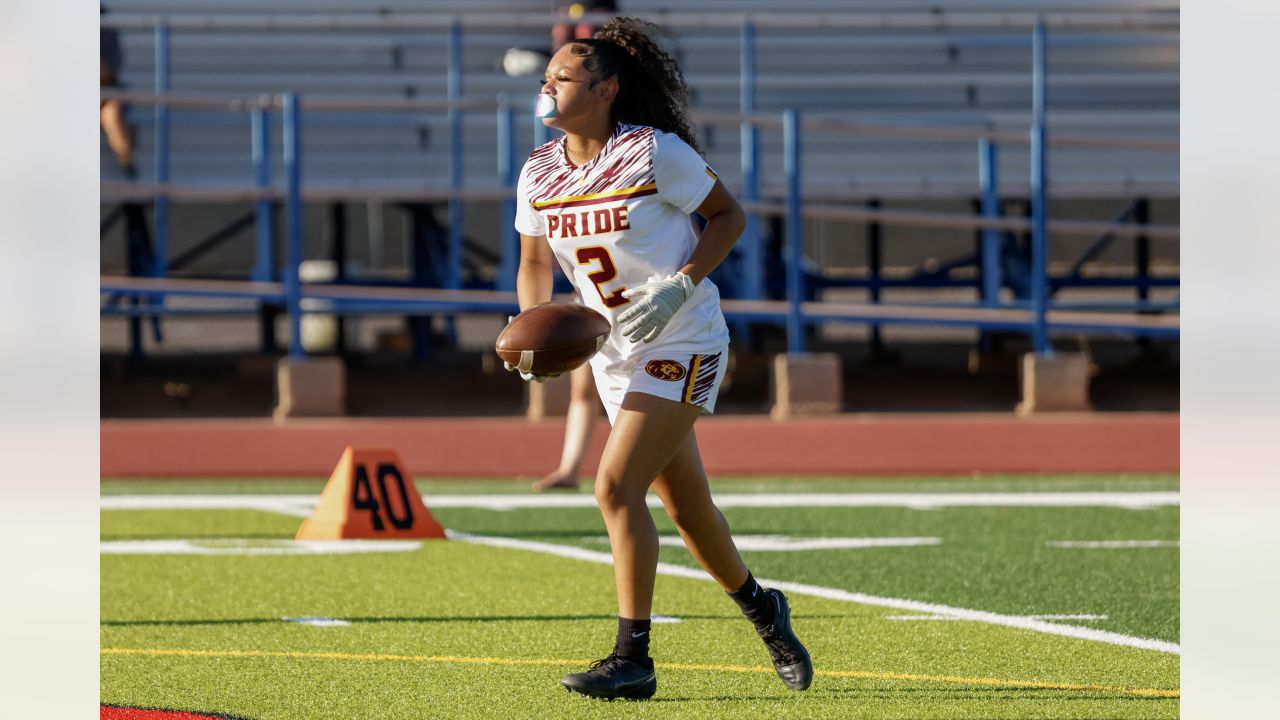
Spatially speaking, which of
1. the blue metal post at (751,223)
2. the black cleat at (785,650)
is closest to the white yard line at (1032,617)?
the black cleat at (785,650)

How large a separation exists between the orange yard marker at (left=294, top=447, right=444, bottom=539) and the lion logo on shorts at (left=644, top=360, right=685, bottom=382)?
147 inches

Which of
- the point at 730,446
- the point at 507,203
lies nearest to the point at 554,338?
the point at 730,446

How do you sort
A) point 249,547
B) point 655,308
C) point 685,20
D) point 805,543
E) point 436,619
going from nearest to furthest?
point 655,308 → point 436,619 → point 249,547 → point 805,543 → point 685,20

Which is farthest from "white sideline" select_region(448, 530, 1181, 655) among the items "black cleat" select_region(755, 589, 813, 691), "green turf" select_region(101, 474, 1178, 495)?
"green turf" select_region(101, 474, 1178, 495)

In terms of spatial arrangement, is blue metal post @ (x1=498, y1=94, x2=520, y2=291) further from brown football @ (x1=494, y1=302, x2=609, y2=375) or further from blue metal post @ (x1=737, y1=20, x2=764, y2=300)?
brown football @ (x1=494, y1=302, x2=609, y2=375)

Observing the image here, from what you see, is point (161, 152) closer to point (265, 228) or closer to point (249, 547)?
point (265, 228)

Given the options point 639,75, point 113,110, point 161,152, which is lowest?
point 639,75

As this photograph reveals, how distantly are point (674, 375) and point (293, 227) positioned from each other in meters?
8.27

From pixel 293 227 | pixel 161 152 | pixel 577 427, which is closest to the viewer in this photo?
pixel 577 427

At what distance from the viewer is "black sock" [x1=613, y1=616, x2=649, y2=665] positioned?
14.5ft

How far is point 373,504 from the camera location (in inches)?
318

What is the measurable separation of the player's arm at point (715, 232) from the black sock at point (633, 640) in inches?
34.1
